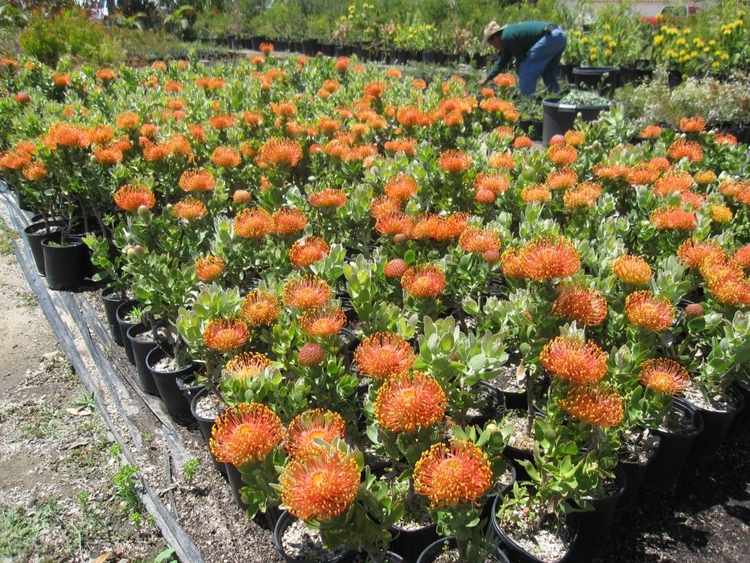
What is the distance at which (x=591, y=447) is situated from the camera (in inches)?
68.7

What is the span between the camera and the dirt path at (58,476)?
229 centimetres

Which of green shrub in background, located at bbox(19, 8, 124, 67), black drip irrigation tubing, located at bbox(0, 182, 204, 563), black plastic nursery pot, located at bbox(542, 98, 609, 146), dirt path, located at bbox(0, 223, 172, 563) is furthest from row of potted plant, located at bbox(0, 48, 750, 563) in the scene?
green shrub in background, located at bbox(19, 8, 124, 67)

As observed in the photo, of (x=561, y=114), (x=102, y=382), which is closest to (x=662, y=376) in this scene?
(x=102, y=382)

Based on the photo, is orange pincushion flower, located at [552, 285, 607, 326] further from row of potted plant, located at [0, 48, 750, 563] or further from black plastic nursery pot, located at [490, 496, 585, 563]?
black plastic nursery pot, located at [490, 496, 585, 563]

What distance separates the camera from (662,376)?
1.81 metres

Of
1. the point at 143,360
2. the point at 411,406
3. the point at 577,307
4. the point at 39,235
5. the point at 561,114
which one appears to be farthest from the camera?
the point at 561,114

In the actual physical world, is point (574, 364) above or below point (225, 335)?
above

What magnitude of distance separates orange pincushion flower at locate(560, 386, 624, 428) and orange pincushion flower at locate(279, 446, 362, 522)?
0.61 m

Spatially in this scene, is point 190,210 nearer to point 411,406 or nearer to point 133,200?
point 133,200

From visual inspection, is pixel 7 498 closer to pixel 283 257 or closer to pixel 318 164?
pixel 283 257

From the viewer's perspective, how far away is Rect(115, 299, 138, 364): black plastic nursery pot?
10.3 ft

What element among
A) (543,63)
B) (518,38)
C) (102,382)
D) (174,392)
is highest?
(518,38)

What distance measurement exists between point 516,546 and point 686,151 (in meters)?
2.86

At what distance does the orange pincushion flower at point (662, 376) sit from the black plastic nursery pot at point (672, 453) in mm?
359
